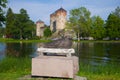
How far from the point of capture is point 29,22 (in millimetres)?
102812

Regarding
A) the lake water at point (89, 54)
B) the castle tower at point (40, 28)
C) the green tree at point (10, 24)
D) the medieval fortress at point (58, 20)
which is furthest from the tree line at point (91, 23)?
the castle tower at point (40, 28)

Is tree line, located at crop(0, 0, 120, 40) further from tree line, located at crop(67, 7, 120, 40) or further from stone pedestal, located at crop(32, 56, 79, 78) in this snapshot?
stone pedestal, located at crop(32, 56, 79, 78)

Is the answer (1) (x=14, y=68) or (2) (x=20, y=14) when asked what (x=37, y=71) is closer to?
(1) (x=14, y=68)

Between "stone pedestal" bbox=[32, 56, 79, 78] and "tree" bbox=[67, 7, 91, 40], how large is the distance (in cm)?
8484

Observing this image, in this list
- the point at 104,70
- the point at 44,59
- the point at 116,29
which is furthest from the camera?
the point at 116,29

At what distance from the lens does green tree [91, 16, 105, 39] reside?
302 ft

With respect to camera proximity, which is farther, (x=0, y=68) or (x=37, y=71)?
(x=0, y=68)

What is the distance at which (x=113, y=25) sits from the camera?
8956cm

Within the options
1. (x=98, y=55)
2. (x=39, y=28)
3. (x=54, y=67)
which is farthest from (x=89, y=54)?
(x=39, y=28)

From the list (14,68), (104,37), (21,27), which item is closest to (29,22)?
(21,27)

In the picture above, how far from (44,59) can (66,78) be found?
0.88 meters

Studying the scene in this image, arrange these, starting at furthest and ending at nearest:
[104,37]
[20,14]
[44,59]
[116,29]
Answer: [20,14]
[104,37]
[116,29]
[44,59]

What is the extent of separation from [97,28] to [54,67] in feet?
284

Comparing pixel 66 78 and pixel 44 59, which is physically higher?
pixel 44 59
